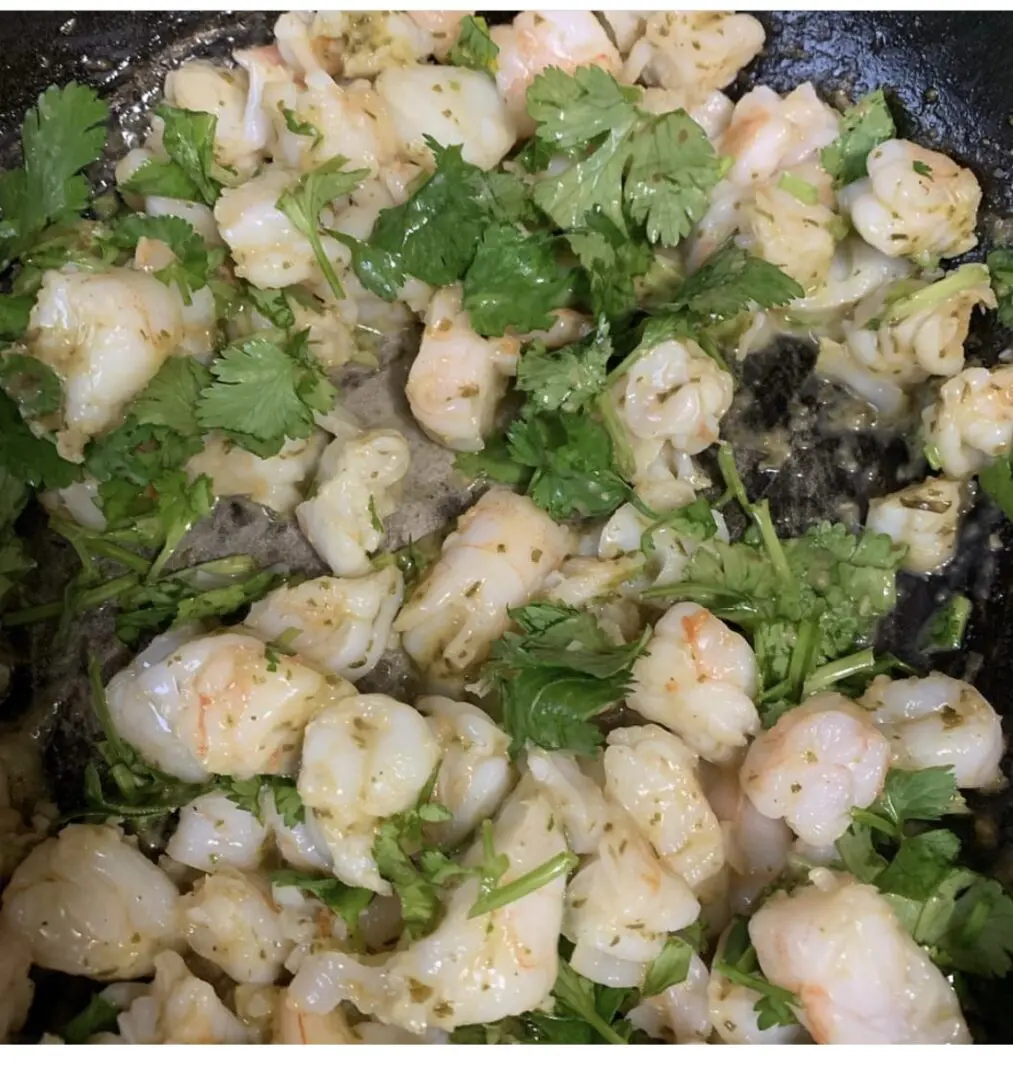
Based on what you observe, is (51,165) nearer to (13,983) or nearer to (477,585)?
(477,585)

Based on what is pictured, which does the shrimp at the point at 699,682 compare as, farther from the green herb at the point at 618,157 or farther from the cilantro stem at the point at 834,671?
the green herb at the point at 618,157

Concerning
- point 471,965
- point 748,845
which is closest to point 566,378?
point 748,845

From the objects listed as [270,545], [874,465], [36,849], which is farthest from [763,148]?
[36,849]

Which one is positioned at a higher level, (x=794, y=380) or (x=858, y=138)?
(x=858, y=138)

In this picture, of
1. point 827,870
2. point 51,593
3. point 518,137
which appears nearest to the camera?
point 827,870

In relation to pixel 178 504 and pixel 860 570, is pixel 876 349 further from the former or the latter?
pixel 178 504

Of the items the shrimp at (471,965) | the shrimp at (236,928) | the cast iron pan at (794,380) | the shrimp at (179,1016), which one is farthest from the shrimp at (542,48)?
the shrimp at (179,1016)

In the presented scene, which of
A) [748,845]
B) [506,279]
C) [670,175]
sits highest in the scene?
[670,175]
